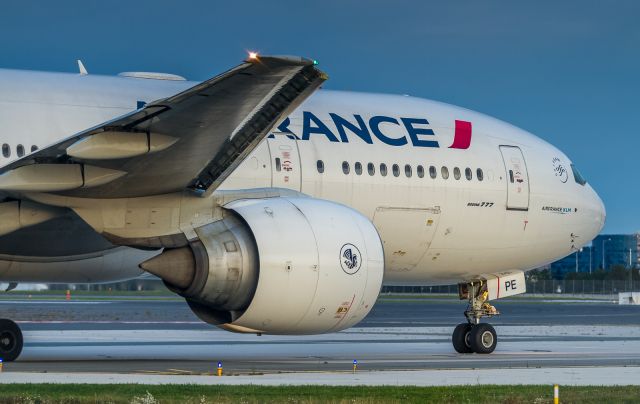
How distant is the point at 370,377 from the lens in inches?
659

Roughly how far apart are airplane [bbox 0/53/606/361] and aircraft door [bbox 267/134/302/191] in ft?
0.07

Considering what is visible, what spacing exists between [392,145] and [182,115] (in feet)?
21.7

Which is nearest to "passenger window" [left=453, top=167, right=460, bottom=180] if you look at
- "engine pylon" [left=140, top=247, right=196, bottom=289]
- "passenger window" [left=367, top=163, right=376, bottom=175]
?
"passenger window" [left=367, top=163, right=376, bottom=175]

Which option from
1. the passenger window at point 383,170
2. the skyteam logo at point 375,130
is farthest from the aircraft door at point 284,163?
the passenger window at point 383,170

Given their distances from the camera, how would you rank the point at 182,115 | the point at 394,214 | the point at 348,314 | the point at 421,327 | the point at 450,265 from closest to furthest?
the point at 182,115 < the point at 348,314 < the point at 394,214 < the point at 450,265 < the point at 421,327

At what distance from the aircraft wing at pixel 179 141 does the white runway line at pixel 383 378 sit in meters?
2.41

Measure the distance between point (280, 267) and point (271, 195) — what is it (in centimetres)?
170

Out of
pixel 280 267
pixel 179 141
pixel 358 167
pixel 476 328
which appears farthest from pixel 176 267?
pixel 476 328

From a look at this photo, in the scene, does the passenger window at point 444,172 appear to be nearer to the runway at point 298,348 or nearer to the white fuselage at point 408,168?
the white fuselage at point 408,168

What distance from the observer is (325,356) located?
74.2ft

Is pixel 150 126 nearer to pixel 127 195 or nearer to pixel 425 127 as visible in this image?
pixel 127 195

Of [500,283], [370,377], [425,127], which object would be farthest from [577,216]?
[370,377]

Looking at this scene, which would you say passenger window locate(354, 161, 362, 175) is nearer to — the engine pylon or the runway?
the runway

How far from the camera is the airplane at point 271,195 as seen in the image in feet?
50.0
